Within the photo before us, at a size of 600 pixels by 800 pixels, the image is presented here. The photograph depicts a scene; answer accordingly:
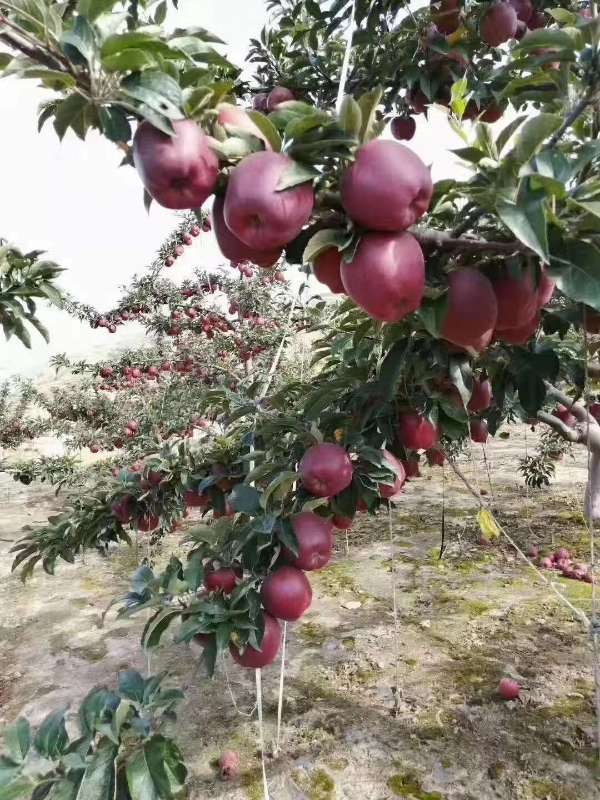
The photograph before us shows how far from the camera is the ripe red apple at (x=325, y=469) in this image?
1.08 metres

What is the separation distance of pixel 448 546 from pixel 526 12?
10.8 feet

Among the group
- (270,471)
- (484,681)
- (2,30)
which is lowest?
(484,681)

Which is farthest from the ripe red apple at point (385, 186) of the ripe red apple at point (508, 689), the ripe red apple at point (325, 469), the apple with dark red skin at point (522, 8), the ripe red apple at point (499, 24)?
the ripe red apple at point (508, 689)

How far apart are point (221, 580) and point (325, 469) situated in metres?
0.35

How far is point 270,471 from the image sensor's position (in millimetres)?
1240

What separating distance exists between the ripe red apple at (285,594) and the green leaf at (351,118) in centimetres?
83

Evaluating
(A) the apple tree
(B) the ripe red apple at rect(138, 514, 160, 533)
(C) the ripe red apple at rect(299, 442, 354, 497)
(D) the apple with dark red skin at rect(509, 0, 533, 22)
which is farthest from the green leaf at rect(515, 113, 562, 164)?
(B) the ripe red apple at rect(138, 514, 160, 533)

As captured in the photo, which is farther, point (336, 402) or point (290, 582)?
point (336, 402)

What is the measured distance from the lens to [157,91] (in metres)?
0.50

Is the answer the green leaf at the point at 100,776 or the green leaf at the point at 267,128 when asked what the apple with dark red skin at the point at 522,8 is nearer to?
the green leaf at the point at 267,128

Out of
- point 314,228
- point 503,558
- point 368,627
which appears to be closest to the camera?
point 314,228

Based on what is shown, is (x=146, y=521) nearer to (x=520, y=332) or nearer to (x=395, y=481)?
(x=395, y=481)

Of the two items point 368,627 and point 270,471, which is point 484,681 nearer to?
point 368,627

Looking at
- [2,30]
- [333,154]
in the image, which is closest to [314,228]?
[333,154]
